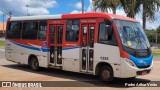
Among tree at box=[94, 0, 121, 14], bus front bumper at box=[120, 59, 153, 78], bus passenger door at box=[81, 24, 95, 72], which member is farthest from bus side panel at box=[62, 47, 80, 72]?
tree at box=[94, 0, 121, 14]

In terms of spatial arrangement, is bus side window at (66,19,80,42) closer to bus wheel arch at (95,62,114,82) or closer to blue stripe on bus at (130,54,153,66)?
bus wheel arch at (95,62,114,82)

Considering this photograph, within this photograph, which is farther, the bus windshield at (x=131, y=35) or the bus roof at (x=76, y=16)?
the bus roof at (x=76, y=16)

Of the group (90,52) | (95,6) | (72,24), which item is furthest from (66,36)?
(95,6)

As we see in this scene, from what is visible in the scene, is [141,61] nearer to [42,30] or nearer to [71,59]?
[71,59]

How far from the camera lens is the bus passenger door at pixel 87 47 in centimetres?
1455

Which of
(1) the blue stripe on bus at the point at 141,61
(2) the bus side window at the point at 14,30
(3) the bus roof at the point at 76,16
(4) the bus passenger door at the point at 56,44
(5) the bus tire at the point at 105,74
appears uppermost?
(3) the bus roof at the point at 76,16

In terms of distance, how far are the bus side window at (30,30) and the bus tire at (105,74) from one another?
16.5 feet

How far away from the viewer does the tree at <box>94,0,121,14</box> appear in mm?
31989

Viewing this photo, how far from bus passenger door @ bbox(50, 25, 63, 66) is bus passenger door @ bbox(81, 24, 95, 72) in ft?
5.38

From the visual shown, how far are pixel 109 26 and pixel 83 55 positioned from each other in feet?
6.15

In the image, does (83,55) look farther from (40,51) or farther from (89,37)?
(40,51)

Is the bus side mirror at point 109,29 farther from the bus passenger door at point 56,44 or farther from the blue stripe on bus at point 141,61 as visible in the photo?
the bus passenger door at point 56,44

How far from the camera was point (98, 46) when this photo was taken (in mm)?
14211

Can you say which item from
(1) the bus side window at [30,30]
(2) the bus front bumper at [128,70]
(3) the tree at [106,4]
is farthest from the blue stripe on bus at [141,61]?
(3) the tree at [106,4]
